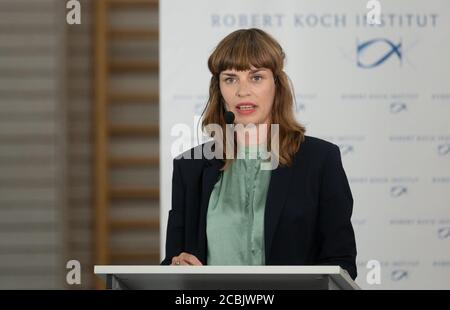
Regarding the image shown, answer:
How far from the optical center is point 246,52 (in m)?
2.70

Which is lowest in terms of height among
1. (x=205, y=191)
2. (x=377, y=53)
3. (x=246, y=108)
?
(x=205, y=191)

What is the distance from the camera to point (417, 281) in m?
4.20

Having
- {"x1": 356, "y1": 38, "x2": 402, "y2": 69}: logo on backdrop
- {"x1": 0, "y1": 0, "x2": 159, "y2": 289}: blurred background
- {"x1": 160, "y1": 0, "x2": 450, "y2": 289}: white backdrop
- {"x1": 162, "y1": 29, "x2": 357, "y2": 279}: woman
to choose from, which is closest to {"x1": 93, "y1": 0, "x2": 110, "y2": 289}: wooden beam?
{"x1": 0, "y1": 0, "x2": 159, "y2": 289}: blurred background

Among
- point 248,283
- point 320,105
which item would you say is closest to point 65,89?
point 320,105

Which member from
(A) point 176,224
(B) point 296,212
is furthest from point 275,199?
(A) point 176,224

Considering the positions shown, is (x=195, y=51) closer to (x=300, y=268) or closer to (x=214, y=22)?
(x=214, y=22)

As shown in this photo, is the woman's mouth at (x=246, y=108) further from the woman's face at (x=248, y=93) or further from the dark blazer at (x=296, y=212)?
the dark blazer at (x=296, y=212)

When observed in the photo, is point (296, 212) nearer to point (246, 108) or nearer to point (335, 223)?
point (335, 223)

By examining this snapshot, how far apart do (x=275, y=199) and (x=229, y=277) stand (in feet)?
2.23

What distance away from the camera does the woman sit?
255 centimetres

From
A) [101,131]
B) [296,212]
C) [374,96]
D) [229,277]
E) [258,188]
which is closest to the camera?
[229,277]

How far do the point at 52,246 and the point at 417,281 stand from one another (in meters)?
2.29

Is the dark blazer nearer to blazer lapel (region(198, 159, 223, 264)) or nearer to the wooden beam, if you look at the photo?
blazer lapel (region(198, 159, 223, 264))
